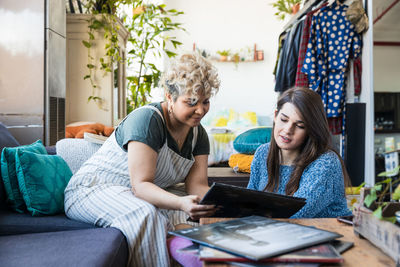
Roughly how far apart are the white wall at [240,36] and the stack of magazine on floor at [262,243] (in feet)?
21.2

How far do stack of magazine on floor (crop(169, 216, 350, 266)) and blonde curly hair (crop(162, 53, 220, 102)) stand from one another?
2.39ft

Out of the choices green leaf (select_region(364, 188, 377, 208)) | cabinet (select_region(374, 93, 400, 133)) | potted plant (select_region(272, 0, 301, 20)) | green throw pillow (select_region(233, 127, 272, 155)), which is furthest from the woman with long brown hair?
potted plant (select_region(272, 0, 301, 20))

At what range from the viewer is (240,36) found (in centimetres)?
730

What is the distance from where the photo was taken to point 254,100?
736cm

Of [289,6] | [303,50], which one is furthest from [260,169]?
[289,6]

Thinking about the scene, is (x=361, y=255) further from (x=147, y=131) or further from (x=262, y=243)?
(x=147, y=131)

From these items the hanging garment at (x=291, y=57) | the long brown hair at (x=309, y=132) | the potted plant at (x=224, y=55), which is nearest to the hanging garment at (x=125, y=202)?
the long brown hair at (x=309, y=132)

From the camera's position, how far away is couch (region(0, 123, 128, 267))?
110cm

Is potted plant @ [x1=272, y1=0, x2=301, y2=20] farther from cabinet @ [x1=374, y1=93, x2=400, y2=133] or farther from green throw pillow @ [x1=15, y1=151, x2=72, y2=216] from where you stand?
green throw pillow @ [x1=15, y1=151, x2=72, y2=216]

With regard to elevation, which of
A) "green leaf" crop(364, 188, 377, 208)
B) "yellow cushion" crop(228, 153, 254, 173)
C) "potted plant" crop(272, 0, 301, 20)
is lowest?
Result: "yellow cushion" crop(228, 153, 254, 173)

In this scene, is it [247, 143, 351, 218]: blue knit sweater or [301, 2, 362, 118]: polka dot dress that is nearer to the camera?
[247, 143, 351, 218]: blue knit sweater

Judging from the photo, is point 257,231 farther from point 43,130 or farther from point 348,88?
point 348,88

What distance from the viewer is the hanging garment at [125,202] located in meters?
1.36

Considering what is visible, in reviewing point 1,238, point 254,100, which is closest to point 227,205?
point 1,238
